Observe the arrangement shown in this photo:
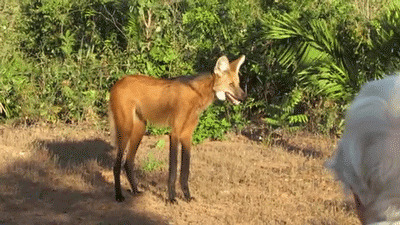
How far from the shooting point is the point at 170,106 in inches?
278

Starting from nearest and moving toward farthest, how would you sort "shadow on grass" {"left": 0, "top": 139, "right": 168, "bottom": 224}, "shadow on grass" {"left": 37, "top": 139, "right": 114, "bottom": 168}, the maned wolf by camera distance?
"shadow on grass" {"left": 0, "top": 139, "right": 168, "bottom": 224} < the maned wolf < "shadow on grass" {"left": 37, "top": 139, "right": 114, "bottom": 168}

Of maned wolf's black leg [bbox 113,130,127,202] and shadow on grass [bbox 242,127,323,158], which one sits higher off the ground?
maned wolf's black leg [bbox 113,130,127,202]

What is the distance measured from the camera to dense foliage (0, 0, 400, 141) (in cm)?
→ 1052

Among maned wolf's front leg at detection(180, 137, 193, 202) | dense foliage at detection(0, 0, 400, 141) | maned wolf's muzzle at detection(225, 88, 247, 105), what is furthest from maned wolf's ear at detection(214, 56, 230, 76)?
dense foliage at detection(0, 0, 400, 141)

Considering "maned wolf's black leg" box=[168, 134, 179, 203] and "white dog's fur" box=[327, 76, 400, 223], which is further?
"maned wolf's black leg" box=[168, 134, 179, 203]

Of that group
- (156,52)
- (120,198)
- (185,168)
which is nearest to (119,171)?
(120,198)

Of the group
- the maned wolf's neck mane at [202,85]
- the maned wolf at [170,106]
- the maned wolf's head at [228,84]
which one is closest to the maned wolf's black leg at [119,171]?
the maned wolf at [170,106]

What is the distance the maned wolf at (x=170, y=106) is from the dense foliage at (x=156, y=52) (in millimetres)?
2689

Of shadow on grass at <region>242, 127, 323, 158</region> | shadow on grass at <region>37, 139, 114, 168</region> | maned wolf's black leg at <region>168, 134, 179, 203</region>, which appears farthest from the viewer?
shadow on grass at <region>242, 127, 323, 158</region>

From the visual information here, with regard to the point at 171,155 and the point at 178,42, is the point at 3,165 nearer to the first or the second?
the point at 171,155

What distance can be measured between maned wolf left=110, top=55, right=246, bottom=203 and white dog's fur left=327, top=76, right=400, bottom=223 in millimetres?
5372

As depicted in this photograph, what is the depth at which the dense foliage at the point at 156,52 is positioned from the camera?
10.5m

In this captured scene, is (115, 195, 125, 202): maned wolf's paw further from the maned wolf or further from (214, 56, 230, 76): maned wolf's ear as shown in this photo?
(214, 56, 230, 76): maned wolf's ear

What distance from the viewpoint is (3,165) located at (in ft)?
26.2
